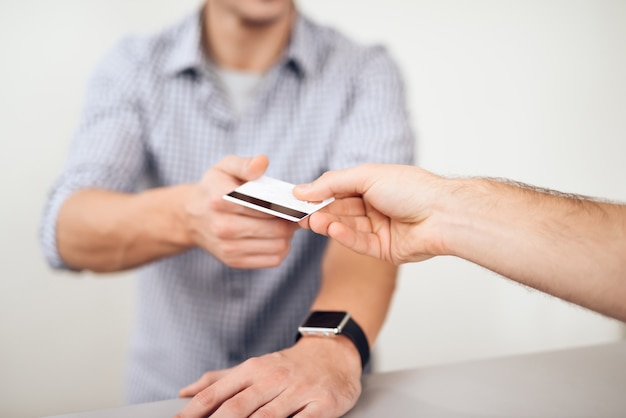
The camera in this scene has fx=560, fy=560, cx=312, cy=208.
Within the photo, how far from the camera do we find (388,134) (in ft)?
3.67

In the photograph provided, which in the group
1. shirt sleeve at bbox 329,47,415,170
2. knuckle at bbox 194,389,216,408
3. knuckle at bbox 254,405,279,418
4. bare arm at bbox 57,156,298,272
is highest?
shirt sleeve at bbox 329,47,415,170

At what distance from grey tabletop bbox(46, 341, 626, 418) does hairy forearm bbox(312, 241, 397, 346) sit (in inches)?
6.8

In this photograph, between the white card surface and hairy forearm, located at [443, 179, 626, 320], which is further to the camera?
the white card surface

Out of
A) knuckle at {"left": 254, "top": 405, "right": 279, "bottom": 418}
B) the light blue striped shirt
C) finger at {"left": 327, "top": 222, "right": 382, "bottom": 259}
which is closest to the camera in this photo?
knuckle at {"left": 254, "top": 405, "right": 279, "bottom": 418}

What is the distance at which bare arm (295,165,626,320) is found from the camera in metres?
0.66

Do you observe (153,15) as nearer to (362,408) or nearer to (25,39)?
(25,39)

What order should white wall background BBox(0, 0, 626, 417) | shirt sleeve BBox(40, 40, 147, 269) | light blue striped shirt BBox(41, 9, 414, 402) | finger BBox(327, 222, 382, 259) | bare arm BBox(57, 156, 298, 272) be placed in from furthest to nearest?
white wall background BBox(0, 0, 626, 417), light blue striped shirt BBox(41, 9, 414, 402), shirt sleeve BBox(40, 40, 147, 269), bare arm BBox(57, 156, 298, 272), finger BBox(327, 222, 382, 259)

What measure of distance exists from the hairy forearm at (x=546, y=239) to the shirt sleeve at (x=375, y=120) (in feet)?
1.23

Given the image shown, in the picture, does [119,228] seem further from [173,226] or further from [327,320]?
[327,320]

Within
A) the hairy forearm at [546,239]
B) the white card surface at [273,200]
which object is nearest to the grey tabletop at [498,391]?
the hairy forearm at [546,239]

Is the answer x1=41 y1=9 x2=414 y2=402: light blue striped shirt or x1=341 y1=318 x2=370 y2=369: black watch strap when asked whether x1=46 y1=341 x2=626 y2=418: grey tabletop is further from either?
x1=41 y1=9 x2=414 y2=402: light blue striped shirt

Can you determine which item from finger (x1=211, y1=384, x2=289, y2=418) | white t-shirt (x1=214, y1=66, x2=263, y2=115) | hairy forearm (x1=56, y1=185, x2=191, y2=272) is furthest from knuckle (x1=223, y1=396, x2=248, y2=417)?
white t-shirt (x1=214, y1=66, x2=263, y2=115)

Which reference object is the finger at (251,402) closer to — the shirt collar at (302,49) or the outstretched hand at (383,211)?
the outstretched hand at (383,211)

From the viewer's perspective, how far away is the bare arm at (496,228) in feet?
2.17
